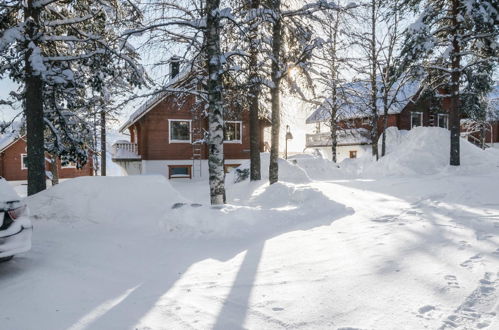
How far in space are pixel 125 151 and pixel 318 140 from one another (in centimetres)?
1951

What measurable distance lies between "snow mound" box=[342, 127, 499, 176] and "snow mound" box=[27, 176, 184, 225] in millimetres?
11661

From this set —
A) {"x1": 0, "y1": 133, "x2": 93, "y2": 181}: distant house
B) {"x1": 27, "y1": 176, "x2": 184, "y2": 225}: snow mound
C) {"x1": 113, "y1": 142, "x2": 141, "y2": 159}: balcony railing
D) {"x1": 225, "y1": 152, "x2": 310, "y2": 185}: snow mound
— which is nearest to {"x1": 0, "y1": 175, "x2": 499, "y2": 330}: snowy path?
{"x1": 27, "y1": 176, "x2": 184, "y2": 225}: snow mound

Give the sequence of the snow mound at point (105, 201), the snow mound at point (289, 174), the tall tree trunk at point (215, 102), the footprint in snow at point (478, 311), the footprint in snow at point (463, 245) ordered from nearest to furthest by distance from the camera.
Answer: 1. the footprint in snow at point (478, 311)
2. the footprint in snow at point (463, 245)
3. the snow mound at point (105, 201)
4. the tall tree trunk at point (215, 102)
5. the snow mound at point (289, 174)

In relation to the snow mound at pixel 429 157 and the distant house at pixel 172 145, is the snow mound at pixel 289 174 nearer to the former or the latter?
the snow mound at pixel 429 157

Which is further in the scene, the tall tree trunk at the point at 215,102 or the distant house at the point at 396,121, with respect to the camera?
the distant house at the point at 396,121

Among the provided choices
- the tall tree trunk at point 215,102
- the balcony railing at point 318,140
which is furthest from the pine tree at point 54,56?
the balcony railing at point 318,140

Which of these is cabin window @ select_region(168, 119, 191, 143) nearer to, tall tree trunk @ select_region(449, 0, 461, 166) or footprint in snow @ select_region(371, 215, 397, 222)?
tall tree trunk @ select_region(449, 0, 461, 166)

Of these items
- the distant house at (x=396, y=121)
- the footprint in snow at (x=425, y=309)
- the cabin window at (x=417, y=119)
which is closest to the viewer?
the footprint in snow at (x=425, y=309)

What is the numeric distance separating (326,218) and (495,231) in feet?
10.1

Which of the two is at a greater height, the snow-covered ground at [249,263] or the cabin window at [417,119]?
the cabin window at [417,119]

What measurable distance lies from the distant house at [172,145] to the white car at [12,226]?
17107 millimetres

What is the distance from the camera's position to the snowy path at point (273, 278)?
278 centimetres

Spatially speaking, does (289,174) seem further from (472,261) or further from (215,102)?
(472,261)

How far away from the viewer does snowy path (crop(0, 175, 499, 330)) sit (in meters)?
2.78
